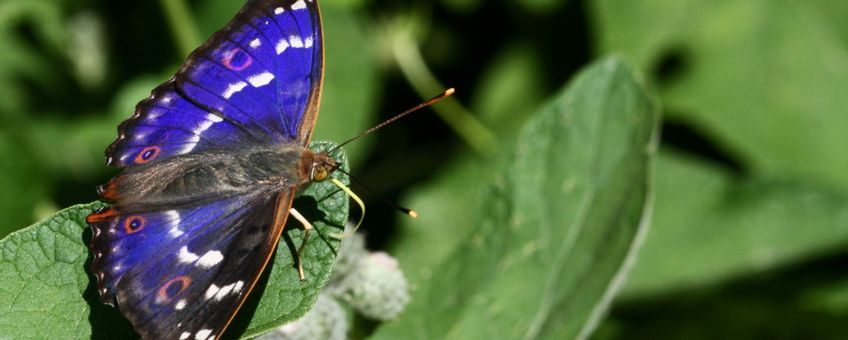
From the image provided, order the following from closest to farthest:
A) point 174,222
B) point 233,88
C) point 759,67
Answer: point 174,222, point 233,88, point 759,67

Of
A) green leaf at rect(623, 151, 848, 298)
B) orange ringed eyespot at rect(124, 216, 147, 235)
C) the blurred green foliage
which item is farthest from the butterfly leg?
green leaf at rect(623, 151, 848, 298)

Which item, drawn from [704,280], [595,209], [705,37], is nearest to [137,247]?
[595,209]

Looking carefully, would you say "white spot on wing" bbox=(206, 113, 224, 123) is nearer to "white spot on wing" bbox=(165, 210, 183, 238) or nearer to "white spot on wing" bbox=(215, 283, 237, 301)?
"white spot on wing" bbox=(165, 210, 183, 238)

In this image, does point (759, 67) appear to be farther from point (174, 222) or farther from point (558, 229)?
point (174, 222)

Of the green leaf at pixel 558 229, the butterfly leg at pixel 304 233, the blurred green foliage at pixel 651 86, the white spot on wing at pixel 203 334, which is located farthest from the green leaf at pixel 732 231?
the white spot on wing at pixel 203 334

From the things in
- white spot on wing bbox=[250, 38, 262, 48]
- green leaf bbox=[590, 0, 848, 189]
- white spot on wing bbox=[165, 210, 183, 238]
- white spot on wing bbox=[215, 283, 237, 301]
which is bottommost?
green leaf bbox=[590, 0, 848, 189]

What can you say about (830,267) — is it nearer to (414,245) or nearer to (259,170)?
(414,245)

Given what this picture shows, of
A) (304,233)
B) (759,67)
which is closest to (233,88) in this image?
(304,233)
